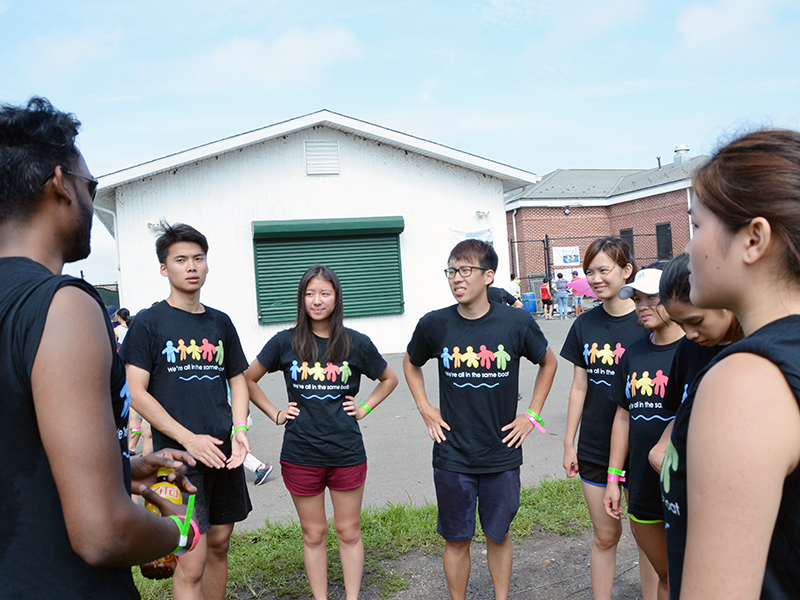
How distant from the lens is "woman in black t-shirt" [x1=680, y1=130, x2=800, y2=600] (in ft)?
3.25

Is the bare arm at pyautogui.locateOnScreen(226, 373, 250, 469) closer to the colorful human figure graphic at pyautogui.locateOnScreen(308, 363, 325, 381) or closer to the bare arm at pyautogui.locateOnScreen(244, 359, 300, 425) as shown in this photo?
the bare arm at pyautogui.locateOnScreen(244, 359, 300, 425)

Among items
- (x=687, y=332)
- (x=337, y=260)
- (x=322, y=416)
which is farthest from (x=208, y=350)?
(x=337, y=260)

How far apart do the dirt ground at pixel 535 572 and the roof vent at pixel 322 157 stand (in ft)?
40.9

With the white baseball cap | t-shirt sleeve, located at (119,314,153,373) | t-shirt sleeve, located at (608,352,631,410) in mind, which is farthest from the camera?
t-shirt sleeve, located at (119,314,153,373)

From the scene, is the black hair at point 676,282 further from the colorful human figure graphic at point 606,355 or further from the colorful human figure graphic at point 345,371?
the colorful human figure graphic at point 345,371

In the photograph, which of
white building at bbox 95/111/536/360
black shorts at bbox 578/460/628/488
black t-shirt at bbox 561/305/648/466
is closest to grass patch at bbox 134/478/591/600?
black shorts at bbox 578/460/628/488

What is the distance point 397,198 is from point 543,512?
11.9 metres

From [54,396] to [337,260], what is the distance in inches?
563

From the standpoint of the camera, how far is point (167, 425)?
3.34 meters

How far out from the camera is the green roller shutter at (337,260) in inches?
591

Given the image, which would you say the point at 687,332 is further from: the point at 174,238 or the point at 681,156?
the point at 681,156

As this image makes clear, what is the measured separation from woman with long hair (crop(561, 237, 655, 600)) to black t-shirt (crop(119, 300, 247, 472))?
219 centimetres

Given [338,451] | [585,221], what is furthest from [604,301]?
[585,221]

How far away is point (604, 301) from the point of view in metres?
3.92
